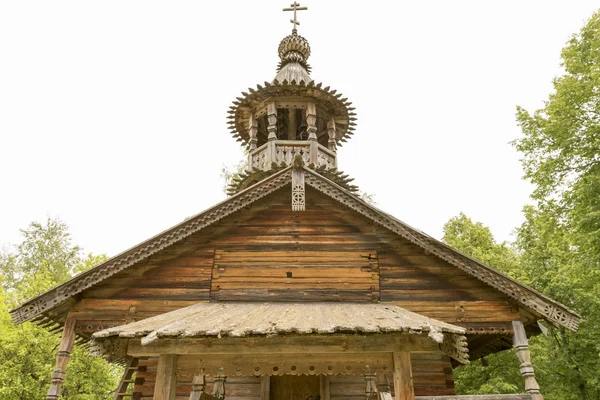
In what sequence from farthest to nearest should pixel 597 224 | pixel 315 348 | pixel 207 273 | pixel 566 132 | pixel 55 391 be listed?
1. pixel 566 132
2. pixel 597 224
3. pixel 207 273
4. pixel 55 391
5. pixel 315 348

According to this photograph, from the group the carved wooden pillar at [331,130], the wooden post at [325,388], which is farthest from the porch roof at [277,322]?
the carved wooden pillar at [331,130]

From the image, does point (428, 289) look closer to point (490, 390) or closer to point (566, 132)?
point (566, 132)

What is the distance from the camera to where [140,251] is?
32.0ft

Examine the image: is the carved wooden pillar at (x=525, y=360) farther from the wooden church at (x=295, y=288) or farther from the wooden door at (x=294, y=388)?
the wooden door at (x=294, y=388)

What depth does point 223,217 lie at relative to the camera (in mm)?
10445

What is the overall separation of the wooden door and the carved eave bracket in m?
4.55

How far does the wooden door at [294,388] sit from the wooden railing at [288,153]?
5735 mm

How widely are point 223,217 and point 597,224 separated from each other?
1138 cm

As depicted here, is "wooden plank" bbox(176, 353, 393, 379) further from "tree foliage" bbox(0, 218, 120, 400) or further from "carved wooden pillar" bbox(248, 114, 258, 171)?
"tree foliage" bbox(0, 218, 120, 400)

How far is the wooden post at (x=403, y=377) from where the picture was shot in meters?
6.79

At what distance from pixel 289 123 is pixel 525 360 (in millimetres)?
9922

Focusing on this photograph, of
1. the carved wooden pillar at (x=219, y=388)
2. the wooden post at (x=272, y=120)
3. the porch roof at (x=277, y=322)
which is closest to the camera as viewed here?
the porch roof at (x=277, y=322)

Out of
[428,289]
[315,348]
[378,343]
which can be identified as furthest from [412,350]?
[428,289]

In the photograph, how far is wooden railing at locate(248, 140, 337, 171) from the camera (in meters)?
12.8
